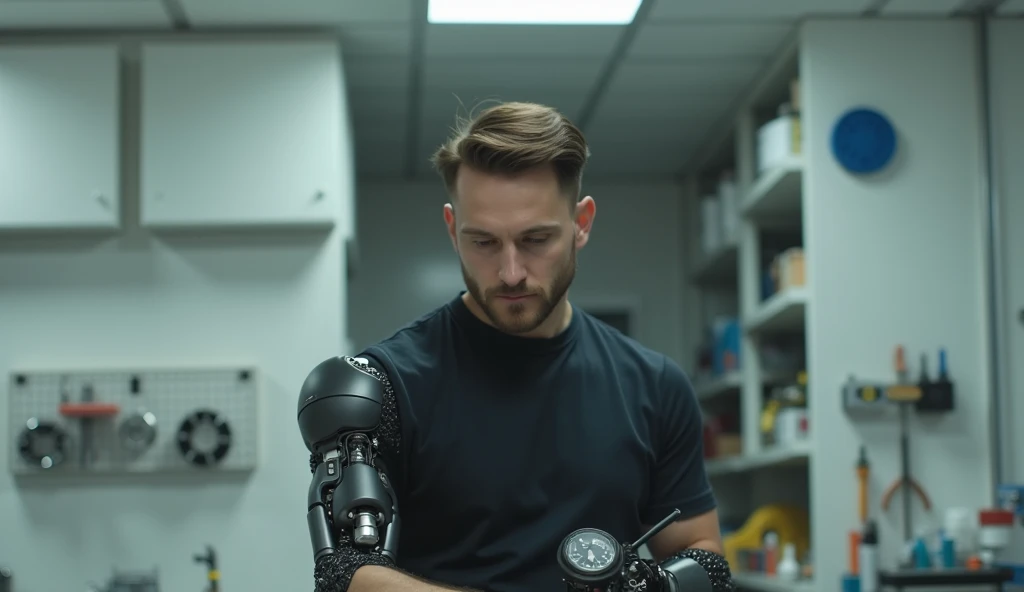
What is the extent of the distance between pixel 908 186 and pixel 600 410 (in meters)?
2.55

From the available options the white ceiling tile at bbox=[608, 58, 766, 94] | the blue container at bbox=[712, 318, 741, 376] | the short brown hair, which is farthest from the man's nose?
the blue container at bbox=[712, 318, 741, 376]

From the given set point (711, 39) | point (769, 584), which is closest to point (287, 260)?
point (711, 39)

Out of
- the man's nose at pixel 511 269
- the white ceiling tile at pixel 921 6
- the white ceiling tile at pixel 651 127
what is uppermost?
the white ceiling tile at pixel 921 6

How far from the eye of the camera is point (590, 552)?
1.53m

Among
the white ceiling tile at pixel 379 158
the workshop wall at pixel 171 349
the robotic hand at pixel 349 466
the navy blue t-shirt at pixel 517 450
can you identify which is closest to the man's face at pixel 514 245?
the navy blue t-shirt at pixel 517 450

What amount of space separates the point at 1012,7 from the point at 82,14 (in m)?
3.07

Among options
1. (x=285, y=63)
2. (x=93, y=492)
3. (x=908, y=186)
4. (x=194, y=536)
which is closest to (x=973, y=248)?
(x=908, y=186)

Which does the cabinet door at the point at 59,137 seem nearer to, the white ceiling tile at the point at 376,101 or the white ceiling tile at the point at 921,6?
the white ceiling tile at the point at 376,101

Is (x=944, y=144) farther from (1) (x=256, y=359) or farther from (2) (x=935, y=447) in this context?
(1) (x=256, y=359)

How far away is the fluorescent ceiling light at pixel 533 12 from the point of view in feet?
12.6

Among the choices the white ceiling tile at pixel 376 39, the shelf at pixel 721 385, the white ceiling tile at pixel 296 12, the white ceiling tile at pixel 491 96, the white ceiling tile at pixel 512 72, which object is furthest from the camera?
the shelf at pixel 721 385

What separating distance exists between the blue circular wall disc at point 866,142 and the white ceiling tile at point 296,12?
1.52 meters

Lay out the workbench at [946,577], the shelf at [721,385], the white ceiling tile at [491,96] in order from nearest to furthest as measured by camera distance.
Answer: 1. the workbench at [946,577]
2. the white ceiling tile at [491,96]
3. the shelf at [721,385]

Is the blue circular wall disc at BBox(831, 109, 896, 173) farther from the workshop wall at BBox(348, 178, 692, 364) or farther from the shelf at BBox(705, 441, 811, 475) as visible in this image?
the workshop wall at BBox(348, 178, 692, 364)
